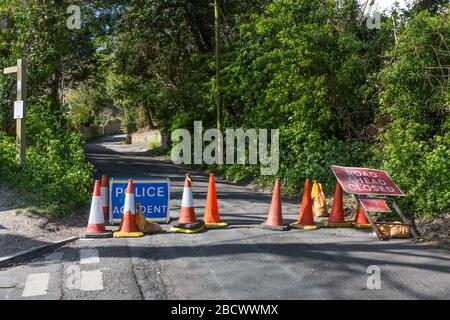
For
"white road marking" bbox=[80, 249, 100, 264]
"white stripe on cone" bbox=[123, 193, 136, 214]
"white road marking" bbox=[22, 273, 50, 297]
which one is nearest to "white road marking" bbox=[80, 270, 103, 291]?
"white road marking" bbox=[22, 273, 50, 297]

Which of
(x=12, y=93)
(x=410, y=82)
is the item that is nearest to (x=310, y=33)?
(x=410, y=82)

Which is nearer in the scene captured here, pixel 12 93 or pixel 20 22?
pixel 12 93

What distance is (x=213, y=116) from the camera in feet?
74.3

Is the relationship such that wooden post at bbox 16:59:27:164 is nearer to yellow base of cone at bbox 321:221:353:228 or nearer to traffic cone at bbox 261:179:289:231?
traffic cone at bbox 261:179:289:231

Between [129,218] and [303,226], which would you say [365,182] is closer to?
[303,226]

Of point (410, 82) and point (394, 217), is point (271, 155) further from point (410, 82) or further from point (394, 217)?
point (394, 217)

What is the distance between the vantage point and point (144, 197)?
8625 mm

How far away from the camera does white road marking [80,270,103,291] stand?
5.23 metres

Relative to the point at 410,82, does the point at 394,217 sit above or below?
below

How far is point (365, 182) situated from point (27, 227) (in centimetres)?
556

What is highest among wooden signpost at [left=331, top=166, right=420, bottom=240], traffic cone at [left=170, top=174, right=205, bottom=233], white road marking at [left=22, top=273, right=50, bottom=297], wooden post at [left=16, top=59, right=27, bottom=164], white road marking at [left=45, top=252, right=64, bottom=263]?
wooden post at [left=16, top=59, right=27, bottom=164]

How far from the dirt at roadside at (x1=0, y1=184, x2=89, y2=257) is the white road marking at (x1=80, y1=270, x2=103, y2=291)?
1528 millimetres
